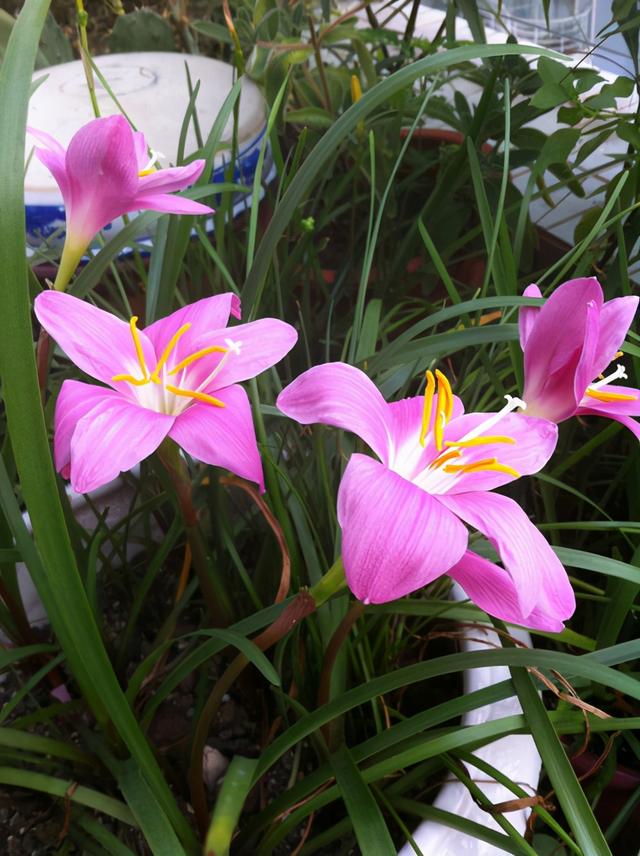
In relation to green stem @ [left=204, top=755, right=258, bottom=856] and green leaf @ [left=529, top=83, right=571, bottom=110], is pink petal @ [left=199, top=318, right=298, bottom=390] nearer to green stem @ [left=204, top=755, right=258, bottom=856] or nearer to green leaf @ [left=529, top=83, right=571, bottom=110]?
green stem @ [left=204, top=755, right=258, bottom=856]

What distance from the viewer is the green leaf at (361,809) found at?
319 millimetres

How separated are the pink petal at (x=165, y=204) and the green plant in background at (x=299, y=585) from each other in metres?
0.03

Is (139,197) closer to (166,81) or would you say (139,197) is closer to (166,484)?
(166,484)

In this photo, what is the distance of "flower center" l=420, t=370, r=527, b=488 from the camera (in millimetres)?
292

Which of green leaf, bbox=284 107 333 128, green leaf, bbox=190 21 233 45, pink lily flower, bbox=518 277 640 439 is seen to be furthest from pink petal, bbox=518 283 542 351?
green leaf, bbox=190 21 233 45

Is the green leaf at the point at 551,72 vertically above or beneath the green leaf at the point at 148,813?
above

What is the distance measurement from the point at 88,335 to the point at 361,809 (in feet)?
0.74

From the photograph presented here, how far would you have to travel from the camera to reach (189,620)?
1.88 feet

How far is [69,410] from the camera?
0.30 m

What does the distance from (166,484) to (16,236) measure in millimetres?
236

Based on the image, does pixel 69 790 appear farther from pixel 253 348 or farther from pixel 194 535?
pixel 253 348

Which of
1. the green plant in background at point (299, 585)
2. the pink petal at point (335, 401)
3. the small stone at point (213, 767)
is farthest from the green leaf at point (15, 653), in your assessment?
the pink petal at point (335, 401)

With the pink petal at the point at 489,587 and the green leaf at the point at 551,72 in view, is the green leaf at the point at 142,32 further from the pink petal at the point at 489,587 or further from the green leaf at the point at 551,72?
the pink petal at the point at 489,587

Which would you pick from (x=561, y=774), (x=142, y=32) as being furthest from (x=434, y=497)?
(x=142, y=32)
